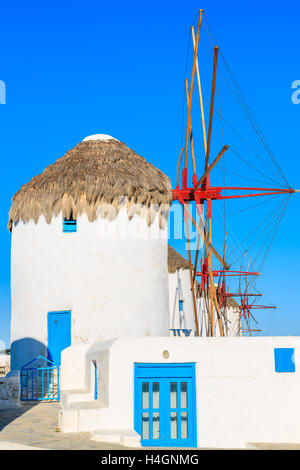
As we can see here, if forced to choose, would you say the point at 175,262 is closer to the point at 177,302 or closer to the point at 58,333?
the point at 177,302

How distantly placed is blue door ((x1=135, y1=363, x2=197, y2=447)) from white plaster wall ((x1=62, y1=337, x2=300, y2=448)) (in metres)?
0.18

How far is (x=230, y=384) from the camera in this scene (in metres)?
14.2

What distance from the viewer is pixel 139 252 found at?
22.3 meters

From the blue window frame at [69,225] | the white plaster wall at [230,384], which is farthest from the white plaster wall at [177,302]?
the white plaster wall at [230,384]

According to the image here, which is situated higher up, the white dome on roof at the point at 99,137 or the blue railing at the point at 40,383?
the white dome on roof at the point at 99,137

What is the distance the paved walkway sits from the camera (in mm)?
11719

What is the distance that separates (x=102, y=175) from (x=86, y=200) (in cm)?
120

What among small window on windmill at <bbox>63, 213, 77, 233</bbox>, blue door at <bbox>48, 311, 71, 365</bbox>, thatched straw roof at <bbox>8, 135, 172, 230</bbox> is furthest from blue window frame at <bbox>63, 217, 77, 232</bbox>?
blue door at <bbox>48, 311, 71, 365</bbox>

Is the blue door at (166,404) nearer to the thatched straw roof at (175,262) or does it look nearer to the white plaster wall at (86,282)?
the white plaster wall at (86,282)

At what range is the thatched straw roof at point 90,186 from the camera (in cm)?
2166

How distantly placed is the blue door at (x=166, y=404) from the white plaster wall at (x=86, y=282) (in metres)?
7.24

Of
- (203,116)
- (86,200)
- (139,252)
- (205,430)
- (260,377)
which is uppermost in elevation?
(203,116)

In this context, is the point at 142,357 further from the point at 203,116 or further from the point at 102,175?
the point at 203,116
